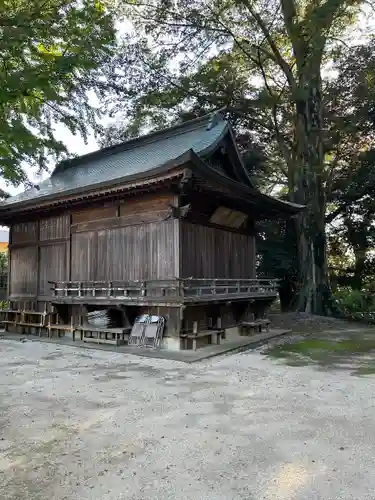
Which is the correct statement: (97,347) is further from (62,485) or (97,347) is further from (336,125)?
(336,125)

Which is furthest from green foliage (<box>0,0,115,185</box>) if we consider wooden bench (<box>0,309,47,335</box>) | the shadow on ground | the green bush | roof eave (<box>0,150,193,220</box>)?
the green bush

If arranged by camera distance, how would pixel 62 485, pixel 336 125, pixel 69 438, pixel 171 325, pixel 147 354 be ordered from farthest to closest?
1. pixel 336 125
2. pixel 171 325
3. pixel 147 354
4. pixel 69 438
5. pixel 62 485

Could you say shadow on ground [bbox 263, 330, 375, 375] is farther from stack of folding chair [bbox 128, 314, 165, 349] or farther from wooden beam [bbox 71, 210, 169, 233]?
wooden beam [bbox 71, 210, 169, 233]

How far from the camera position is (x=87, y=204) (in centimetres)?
1116

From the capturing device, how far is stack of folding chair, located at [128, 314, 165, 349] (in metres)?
9.00

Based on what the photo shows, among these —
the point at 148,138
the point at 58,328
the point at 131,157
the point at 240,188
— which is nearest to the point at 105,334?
the point at 58,328

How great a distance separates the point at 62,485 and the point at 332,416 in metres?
3.11

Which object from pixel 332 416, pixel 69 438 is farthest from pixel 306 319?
pixel 69 438

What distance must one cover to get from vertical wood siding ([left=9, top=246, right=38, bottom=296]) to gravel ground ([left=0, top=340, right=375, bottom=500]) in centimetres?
638

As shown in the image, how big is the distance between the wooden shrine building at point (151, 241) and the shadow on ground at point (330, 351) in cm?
179

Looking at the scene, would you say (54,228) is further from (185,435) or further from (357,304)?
(357,304)

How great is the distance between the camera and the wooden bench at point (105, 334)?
371 inches

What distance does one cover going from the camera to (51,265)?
12195 mm

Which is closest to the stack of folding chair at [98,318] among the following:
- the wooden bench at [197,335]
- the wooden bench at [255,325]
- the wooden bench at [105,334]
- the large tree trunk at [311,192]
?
the wooden bench at [105,334]
